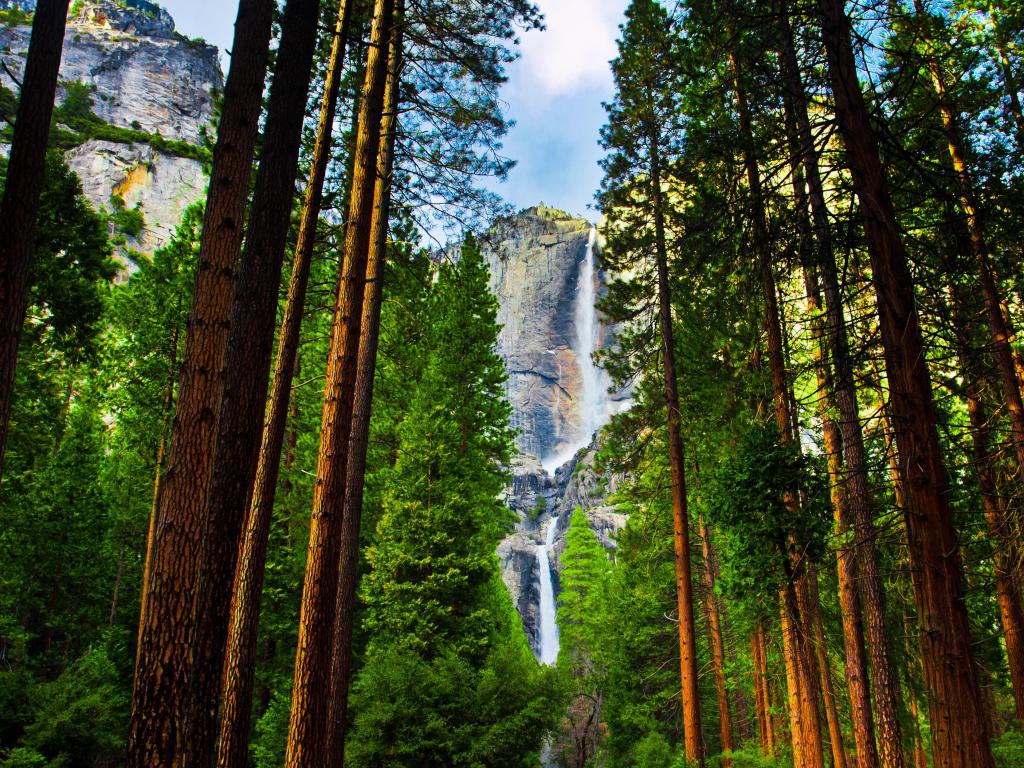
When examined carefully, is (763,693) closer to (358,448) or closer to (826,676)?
(826,676)

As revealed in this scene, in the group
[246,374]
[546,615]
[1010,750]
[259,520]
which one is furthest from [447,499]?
[546,615]

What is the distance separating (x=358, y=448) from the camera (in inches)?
300

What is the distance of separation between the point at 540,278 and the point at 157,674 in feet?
A: 278

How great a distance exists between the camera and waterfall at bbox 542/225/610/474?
75.7 m

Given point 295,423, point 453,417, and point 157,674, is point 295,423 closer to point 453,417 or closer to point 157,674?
point 453,417

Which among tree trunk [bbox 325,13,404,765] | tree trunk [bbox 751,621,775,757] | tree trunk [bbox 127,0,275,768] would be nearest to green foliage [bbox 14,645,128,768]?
tree trunk [bbox 325,13,404,765]

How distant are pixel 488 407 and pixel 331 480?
355 inches

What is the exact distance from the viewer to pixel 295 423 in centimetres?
1340

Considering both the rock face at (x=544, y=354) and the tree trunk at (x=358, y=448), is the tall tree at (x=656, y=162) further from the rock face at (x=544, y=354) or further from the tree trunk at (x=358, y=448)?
the rock face at (x=544, y=354)

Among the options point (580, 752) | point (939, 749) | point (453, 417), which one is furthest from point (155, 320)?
point (580, 752)

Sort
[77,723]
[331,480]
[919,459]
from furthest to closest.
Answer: [77,723] → [331,480] → [919,459]

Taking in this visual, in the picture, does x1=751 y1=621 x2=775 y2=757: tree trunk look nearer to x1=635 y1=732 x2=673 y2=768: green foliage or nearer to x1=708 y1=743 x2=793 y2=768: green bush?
x1=708 y1=743 x2=793 y2=768: green bush

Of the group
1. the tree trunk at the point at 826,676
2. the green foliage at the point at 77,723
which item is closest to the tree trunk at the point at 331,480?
the tree trunk at the point at 826,676

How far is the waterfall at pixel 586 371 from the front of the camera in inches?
2980
